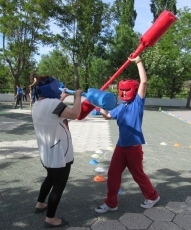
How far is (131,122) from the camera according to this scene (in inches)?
124

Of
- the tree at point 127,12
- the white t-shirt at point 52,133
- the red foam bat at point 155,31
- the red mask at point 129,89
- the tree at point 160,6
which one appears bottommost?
the white t-shirt at point 52,133

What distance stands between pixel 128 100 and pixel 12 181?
2297 mm

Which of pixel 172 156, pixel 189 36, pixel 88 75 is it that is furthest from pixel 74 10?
pixel 172 156

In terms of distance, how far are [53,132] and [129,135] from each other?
918 millimetres

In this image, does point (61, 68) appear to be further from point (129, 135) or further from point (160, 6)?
point (129, 135)

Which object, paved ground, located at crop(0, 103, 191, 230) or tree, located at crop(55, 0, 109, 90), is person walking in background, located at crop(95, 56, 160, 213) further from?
tree, located at crop(55, 0, 109, 90)

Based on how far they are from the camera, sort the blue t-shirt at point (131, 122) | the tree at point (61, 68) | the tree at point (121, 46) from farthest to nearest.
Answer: the tree at point (61, 68) < the tree at point (121, 46) < the blue t-shirt at point (131, 122)

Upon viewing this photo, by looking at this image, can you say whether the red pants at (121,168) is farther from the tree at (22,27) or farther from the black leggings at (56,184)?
the tree at (22,27)

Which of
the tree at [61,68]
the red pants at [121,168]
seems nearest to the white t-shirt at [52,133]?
the red pants at [121,168]

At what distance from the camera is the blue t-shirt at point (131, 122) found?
3.13 metres

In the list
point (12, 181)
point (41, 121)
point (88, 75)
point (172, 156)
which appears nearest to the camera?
point (41, 121)

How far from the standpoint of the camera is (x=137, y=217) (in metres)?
3.12

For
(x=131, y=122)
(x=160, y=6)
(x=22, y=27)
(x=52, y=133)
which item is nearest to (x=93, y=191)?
(x=131, y=122)

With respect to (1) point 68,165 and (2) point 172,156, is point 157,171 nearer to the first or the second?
(2) point 172,156
